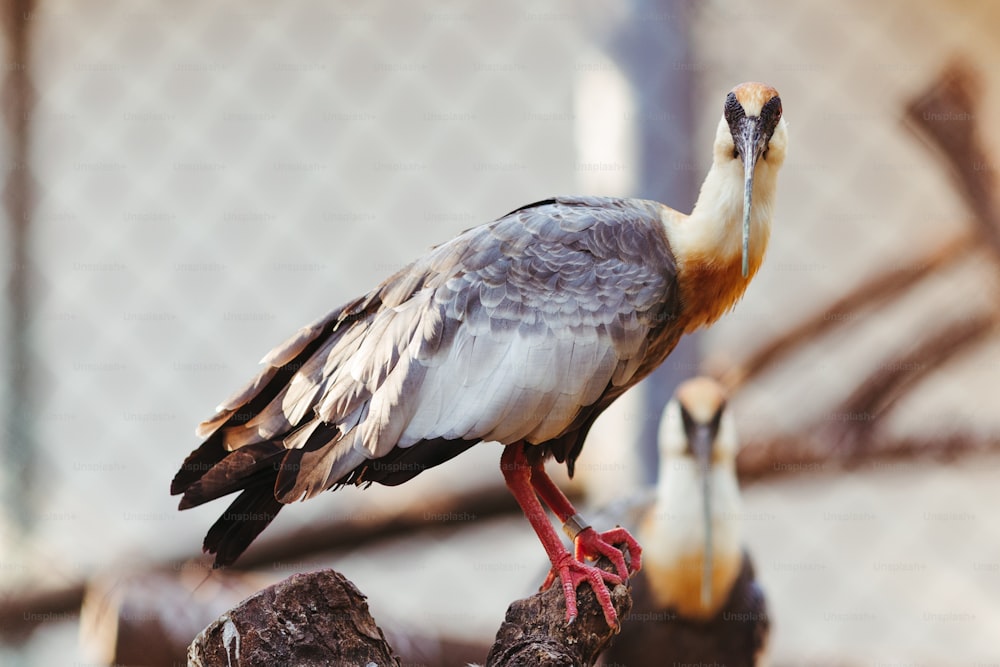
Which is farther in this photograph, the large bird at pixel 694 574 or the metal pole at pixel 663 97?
the large bird at pixel 694 574

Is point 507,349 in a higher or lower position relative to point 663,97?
lower

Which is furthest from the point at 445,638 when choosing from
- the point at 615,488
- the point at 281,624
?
the point at 281,624

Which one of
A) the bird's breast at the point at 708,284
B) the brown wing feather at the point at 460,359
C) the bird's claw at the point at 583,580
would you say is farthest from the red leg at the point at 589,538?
the bird's breast at the point at 708,284

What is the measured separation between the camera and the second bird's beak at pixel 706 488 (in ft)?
11.5

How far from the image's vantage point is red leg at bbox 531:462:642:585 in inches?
94.0

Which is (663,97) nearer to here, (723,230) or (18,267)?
(723,230)

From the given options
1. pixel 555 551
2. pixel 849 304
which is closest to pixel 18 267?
pixel 555 551

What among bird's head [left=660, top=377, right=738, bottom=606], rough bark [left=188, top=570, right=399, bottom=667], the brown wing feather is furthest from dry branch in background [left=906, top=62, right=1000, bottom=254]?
rough bark [left=188, top=570, right=399, bottom=667]

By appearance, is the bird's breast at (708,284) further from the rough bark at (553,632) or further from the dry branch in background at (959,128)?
the dry branch in background at (959,128)

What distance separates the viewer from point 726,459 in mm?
3561

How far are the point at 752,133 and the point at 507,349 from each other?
709 millimetres

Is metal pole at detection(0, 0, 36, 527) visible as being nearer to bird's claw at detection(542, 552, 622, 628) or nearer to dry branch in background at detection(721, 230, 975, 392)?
bird's claw at detection(542, 552, 622, 628)

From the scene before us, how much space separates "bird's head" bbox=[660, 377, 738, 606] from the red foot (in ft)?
3.13

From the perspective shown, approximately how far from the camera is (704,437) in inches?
138
